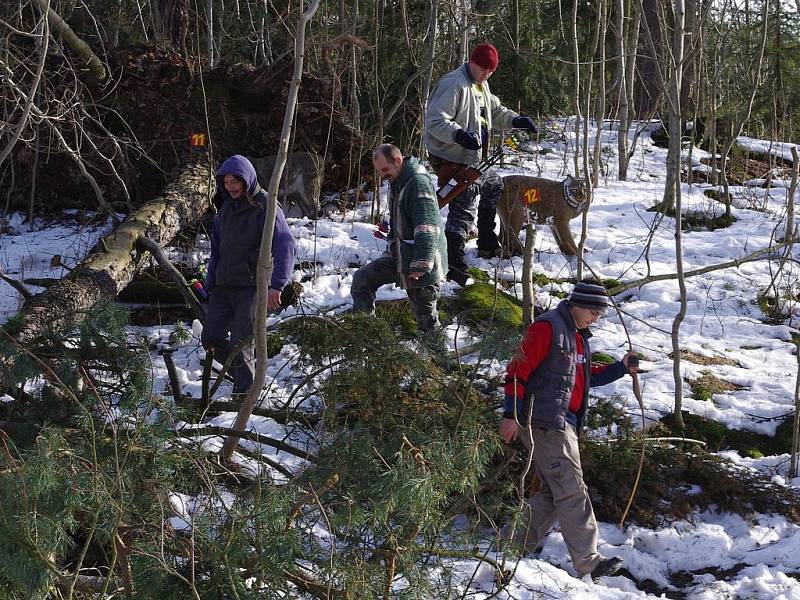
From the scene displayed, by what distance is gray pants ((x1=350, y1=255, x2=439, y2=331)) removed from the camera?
5922mm

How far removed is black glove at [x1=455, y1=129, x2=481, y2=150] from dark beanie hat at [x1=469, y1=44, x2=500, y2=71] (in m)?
0.65

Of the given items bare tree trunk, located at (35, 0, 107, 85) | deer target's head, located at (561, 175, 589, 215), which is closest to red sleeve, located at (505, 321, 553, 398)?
deer target's head, located at (561, 175, 589, 215)

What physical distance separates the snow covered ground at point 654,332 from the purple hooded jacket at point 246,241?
1.13 feet

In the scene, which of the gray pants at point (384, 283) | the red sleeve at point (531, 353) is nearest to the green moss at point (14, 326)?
the gray pants at point (384, 283)

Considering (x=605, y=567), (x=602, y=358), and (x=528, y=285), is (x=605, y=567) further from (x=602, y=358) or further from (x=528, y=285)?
(x=602, y=358)

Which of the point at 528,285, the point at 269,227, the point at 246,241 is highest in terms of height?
the point at 269,227

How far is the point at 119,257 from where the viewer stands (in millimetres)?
6574

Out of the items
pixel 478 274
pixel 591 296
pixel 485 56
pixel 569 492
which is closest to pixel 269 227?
pixel 591 296

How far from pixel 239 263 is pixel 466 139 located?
2.23m

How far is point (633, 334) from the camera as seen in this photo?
25.0 ft

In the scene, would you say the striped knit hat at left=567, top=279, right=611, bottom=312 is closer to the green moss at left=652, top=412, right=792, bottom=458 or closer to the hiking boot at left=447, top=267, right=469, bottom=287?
the green moss at left=652, top=412, right=792, bottom=458

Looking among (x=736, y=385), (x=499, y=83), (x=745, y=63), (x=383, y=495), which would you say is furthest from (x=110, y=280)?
(x=745, y=63)

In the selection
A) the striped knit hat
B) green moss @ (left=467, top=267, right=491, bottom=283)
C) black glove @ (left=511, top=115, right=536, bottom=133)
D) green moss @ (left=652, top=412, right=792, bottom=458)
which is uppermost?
black glove @ (left=511, top=115, right=536, bottom=133)

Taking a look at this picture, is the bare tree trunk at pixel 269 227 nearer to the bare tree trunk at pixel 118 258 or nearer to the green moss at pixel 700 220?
the bare tree trunk at pixel 118 258
